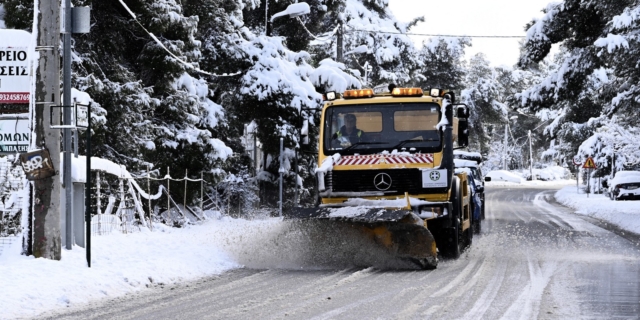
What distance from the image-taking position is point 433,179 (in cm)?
1335

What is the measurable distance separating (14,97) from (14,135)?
2.14 ft

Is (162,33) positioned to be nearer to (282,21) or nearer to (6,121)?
(6,121)

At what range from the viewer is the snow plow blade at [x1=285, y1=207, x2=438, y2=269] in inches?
482

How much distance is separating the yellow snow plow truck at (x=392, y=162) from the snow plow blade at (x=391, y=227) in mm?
16

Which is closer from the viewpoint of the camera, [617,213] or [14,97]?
[14,97]

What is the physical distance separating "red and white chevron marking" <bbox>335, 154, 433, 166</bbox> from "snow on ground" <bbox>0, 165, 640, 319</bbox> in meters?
1.46

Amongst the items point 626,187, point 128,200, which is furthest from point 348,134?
point 626,187

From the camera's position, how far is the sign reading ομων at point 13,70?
1434 centimetres

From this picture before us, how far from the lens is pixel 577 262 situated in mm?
13398

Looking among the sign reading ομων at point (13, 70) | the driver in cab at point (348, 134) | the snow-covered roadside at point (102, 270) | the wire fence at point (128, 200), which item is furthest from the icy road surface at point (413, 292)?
the sign reading ομων at point (13, 70)

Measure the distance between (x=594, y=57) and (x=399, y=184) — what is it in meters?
14.8

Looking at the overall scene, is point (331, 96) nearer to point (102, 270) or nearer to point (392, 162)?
point (392, 162)

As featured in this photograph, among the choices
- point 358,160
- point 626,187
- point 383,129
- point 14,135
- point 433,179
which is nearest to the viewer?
point 433,179

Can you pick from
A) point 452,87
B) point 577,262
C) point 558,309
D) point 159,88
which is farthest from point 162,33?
point 452,87
